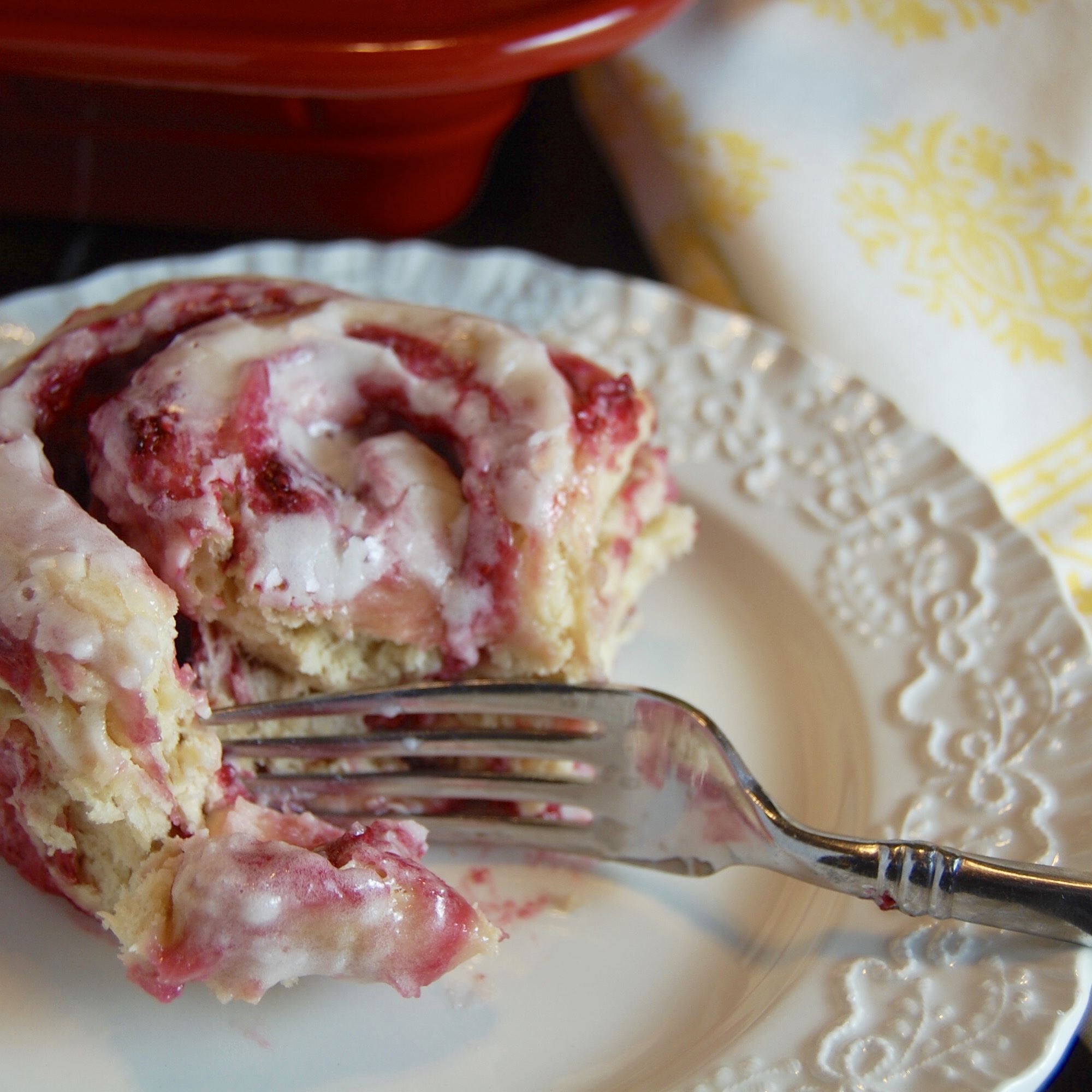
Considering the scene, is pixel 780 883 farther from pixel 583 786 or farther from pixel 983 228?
pixel 983 228

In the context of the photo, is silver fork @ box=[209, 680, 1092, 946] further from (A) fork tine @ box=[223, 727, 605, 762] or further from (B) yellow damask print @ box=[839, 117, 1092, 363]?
(B) yellow damask print @ box=[839, 117, 1092, 363]

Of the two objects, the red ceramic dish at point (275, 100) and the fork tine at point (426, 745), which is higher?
the red ceramic dish at point (275, 100)

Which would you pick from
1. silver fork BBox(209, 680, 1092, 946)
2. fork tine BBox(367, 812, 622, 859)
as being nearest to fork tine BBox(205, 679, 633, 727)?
silver fork BBox(209, 680, 1092, 946)

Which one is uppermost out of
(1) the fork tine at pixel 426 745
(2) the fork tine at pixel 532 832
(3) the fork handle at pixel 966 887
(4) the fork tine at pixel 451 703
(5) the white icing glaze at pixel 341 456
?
(5) the white icing glaze at pixel 341 456

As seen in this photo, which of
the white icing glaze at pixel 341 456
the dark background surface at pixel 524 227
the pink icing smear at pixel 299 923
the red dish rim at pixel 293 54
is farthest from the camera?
the dark background surface at pixel 524 227

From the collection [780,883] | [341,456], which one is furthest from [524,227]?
[780,883]

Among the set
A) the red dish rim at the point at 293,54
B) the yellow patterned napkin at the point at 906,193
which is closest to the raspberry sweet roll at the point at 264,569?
the red dish rim at the point at 293,54

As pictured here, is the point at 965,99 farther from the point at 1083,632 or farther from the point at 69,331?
the point at 69,331

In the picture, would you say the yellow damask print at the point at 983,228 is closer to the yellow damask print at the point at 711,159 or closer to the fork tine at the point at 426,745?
the yellow damask print at the point at 711,159
